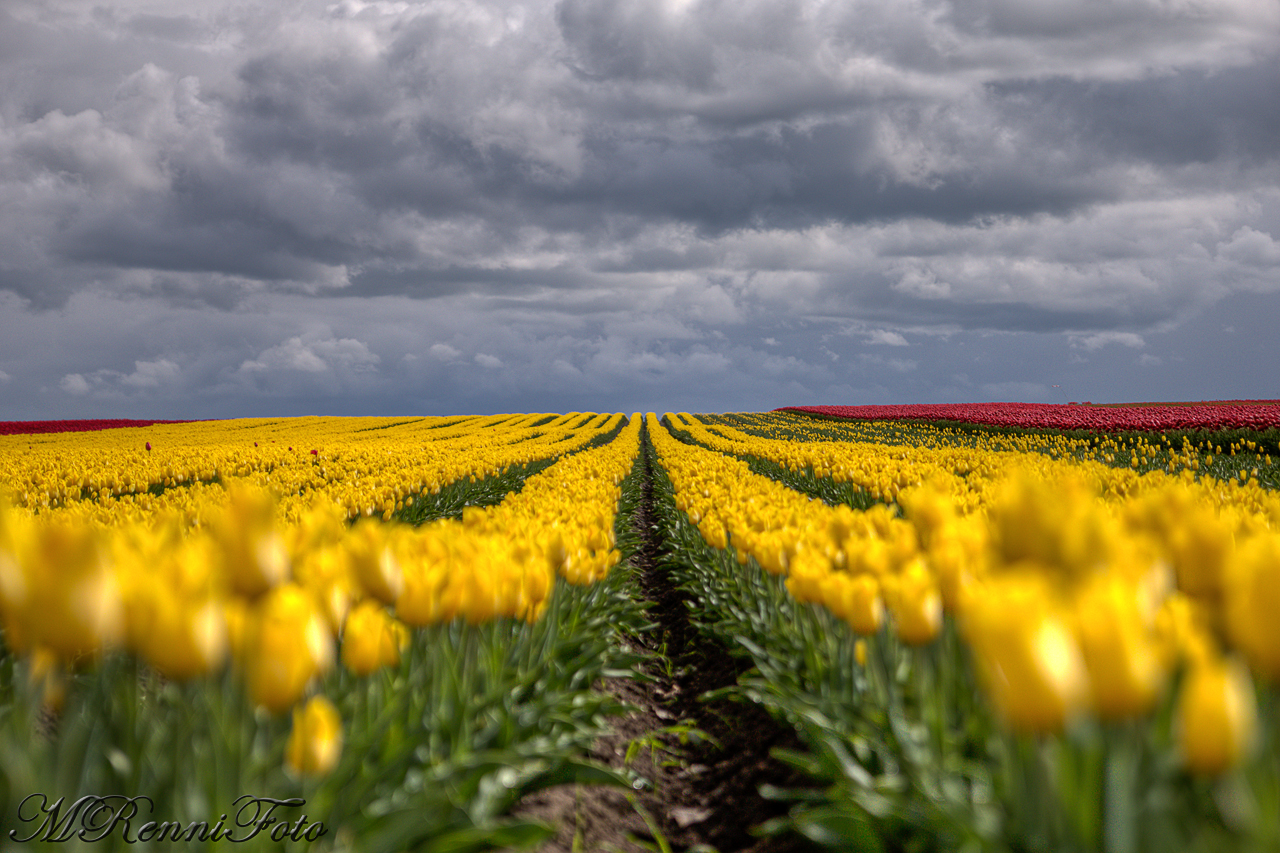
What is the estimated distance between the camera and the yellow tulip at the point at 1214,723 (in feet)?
4.25

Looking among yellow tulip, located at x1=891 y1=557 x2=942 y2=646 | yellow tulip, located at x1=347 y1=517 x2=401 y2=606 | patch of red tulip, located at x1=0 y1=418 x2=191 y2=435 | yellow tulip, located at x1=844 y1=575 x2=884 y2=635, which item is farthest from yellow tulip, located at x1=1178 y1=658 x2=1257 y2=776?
patch of red tulip, located at x1=0 y1=418 x2=191 y2=435

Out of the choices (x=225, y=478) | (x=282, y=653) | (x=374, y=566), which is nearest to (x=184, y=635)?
(x=282, y=653)

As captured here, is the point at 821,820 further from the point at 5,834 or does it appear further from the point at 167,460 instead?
the point at 167,460

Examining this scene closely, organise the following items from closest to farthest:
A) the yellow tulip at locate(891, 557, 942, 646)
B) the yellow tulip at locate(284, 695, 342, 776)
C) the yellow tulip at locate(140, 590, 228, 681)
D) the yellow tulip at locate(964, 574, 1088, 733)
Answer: the yellow tulip at locate(964, 574, 1088, 733)
the yellow tulip at locate(140, 590, 228, 681)
the yellow tulip at locate(284, 695, 342, 776)
the yellow tulip at locate(891, 557, 942, 646)

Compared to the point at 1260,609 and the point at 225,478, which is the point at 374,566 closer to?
the point at 1260,609

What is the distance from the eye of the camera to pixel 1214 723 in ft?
4.29

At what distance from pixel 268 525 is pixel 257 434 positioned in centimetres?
4114

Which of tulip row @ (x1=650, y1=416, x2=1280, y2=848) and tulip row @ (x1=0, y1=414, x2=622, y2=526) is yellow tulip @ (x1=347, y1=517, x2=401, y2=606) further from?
tulip row @ (x1=0, y1=414, x2=622, y2=526)

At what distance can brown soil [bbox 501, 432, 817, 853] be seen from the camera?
10.5ft

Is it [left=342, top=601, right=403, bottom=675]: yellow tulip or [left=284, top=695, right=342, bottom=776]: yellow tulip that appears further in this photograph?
[left=342, top=601, right=403, bottom=675]: yellow tulip

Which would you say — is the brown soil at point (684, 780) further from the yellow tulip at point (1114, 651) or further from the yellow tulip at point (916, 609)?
the yellow tulip at point (1114, 651)

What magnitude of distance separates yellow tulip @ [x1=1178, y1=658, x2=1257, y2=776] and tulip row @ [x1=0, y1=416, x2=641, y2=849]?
5.56 feet

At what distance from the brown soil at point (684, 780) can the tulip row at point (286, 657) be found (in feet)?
1.00

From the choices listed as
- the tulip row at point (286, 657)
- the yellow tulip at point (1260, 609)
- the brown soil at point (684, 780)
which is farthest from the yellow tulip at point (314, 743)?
the yellow tulip at point (1260, 609)
